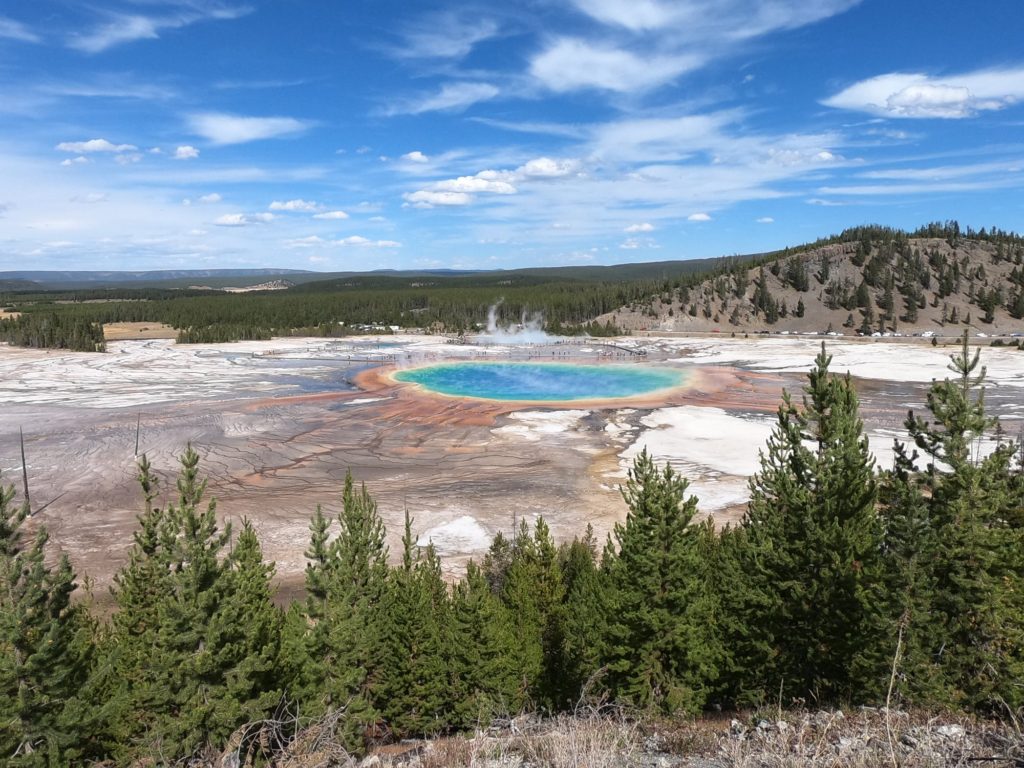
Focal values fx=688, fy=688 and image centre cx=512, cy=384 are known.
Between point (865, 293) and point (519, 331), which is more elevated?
point (865, 293)

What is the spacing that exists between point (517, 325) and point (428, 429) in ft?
272

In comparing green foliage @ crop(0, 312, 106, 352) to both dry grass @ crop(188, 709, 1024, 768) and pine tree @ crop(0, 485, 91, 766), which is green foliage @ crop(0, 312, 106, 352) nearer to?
pine tree @ crop(0, 485, 91, 766)

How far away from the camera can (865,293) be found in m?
116

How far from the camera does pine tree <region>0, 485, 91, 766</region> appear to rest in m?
10.5

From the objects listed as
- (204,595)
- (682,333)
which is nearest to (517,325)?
(682,333)

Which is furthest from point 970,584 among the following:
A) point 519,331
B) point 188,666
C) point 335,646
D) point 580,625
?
point 519,331

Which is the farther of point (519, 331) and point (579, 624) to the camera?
point (519, 331)

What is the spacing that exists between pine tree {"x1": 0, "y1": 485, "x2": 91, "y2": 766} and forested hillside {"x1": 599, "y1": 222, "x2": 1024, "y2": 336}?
112 metres

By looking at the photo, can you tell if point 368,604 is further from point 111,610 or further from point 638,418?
point 638,418

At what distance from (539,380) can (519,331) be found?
57.8 meters

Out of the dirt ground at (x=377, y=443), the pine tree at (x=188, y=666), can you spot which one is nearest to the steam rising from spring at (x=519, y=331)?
the dirt ground at (x=377, y=443)

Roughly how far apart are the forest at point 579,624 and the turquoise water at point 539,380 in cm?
3372

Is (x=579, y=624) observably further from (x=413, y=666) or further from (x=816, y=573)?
(x=816, y=573)

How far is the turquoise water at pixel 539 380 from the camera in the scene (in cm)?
5266
